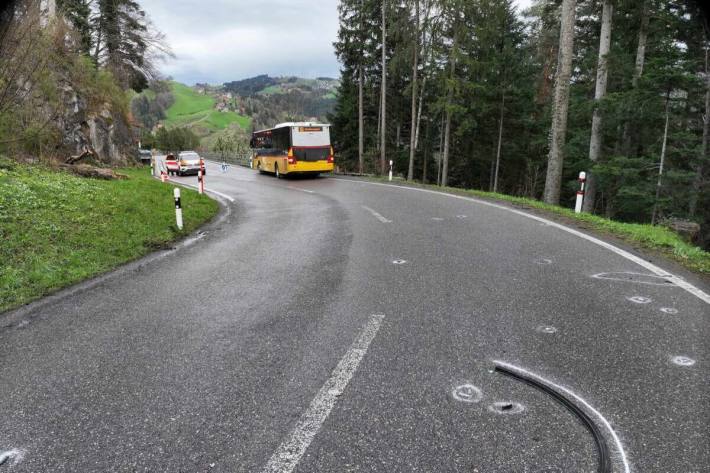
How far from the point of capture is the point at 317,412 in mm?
2896

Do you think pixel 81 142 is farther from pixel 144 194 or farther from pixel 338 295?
pixel 338 295

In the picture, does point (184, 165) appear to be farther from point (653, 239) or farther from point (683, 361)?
point (683, 361)

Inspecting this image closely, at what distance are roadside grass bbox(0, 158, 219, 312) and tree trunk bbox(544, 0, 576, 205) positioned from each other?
1078 centimetres

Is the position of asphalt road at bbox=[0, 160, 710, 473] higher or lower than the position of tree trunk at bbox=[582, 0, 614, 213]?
lower

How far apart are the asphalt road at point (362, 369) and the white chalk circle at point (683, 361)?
2cm

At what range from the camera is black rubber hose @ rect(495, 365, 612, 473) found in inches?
94.3

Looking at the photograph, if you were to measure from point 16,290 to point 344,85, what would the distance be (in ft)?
131

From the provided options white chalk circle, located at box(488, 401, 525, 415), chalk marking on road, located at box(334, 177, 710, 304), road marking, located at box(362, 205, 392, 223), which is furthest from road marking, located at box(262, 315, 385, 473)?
road marking, located at box(362, 205, 392, 223)

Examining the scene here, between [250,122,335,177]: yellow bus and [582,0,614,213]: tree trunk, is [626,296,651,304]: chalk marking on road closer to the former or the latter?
[582,0,614,213]: tree trunk

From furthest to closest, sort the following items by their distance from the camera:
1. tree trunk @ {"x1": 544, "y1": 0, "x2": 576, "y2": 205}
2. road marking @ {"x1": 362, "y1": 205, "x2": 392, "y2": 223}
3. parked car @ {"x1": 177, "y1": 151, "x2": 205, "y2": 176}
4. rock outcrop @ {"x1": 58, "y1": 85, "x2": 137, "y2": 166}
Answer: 1. parked car @ {"x1": 177, "y1": 151, "x2": 205, "y2": 176}
2. rock outcrop @ {"x1": 58, "y1": 85, "x2": 137, "y2": 166}
3. tree trunk @ {"x1": 544, "y1": 0, "x2": 576, "y2": 205}
4. road marking @ {"x1": 362, "y1": 205, "x2": 392, "y2": 223}

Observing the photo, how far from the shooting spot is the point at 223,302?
16.6ft

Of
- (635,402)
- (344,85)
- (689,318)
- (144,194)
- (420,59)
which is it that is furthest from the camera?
(344,85)

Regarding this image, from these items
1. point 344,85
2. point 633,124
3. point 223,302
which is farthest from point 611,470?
point 344,85

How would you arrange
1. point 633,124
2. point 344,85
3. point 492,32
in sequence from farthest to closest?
point 344,85 → point 492,32 → point 633,124
